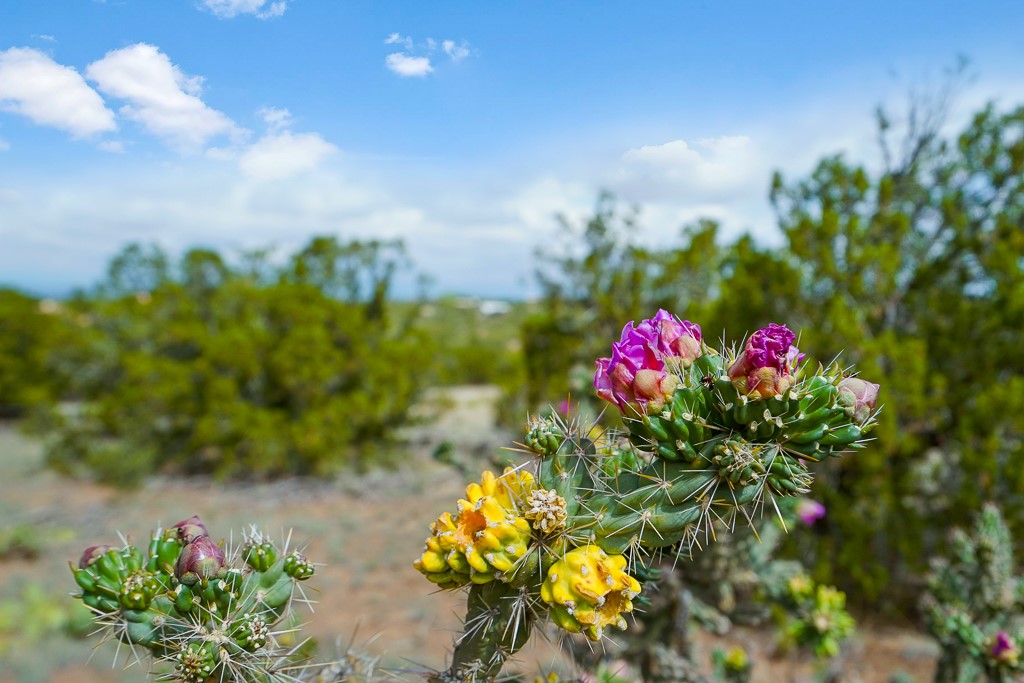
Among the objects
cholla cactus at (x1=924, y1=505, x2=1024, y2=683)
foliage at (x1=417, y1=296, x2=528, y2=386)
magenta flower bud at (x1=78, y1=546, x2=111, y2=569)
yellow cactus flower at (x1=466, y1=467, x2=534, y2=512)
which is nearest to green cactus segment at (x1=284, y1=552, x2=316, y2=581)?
magenta flower bud at (x1=78, y1=546, x2=111, y2=569)

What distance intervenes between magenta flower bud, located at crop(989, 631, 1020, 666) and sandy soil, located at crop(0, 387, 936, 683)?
1.24 meters

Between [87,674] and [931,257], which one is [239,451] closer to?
[87,674]

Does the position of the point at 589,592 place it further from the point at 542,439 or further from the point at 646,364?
the point at 646,364

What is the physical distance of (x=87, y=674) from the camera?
170 inches

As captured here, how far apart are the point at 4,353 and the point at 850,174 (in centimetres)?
1611

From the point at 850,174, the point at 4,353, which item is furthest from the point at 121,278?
the point at 850,174

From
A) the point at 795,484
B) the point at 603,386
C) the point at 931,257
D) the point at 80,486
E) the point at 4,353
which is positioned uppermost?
the point at 931,257

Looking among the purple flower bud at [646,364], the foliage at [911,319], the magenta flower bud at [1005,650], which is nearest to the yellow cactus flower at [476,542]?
the purple flower bud at [646,364]

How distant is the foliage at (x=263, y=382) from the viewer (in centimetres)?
923

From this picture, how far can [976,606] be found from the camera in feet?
9.00

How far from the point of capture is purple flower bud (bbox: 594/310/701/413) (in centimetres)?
115

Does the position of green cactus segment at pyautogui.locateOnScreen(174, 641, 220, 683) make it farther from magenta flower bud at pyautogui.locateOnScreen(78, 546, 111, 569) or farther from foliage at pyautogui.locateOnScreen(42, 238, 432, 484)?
foliage at pyautogui.locateOnScreen(42, 238, 432, 484)

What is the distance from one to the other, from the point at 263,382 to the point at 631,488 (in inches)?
374

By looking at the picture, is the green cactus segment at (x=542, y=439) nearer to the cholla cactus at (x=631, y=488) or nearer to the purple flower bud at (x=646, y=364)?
the cholla cactus at (x=631, y=488)
